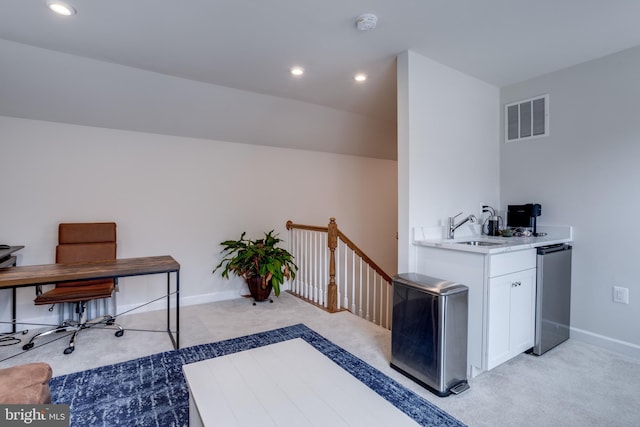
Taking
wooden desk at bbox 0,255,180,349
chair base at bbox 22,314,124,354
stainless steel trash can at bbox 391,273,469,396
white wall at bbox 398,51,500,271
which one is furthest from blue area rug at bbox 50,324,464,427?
white wall at bbox 398,51,500,271

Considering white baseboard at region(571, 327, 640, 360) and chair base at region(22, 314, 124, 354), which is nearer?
white baseboard at region(571, 327, 640, 360)

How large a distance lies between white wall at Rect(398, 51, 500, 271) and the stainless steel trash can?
0.48 m

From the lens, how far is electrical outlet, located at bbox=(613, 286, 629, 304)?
103 inches

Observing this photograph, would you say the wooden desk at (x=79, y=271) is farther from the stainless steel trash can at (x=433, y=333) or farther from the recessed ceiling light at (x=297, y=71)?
the recessed ceiling light at (x=297, y=71)

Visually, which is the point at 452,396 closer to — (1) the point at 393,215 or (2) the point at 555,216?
(2) the point at 555,216

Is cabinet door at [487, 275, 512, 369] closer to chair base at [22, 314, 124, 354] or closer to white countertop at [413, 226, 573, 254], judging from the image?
A: white countertop at [413, 226, 573, 254]

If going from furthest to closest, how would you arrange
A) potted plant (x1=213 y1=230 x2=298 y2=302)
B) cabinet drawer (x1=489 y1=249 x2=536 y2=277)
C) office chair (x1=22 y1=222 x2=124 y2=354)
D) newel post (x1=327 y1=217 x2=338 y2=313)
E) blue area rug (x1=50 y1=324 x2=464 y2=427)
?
1. potted plant (x1=213 y1=230 x2=298 y2=302)
2. newel post (x1=327 y1=217 x2=338 y2=313)
3. office chair (x1=22 y1=222 x2=124 y2=354)
4. cabinet drawer (x1=489 y1=249 x2=536 y2=277)
5. blue area rug (x1=50 y1=324 x2=464 y2=427)

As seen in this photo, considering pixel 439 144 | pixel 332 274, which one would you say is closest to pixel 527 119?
pixel 439 144

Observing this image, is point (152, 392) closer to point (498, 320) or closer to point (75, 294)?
point (75, 294)

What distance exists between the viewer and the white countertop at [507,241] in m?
2.23

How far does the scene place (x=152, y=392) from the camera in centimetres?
207

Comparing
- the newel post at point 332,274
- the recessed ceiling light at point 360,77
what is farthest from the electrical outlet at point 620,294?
the recessed ceiling light at point 360,77

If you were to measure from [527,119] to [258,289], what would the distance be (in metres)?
3.56

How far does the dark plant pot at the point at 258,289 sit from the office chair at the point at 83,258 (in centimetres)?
143
